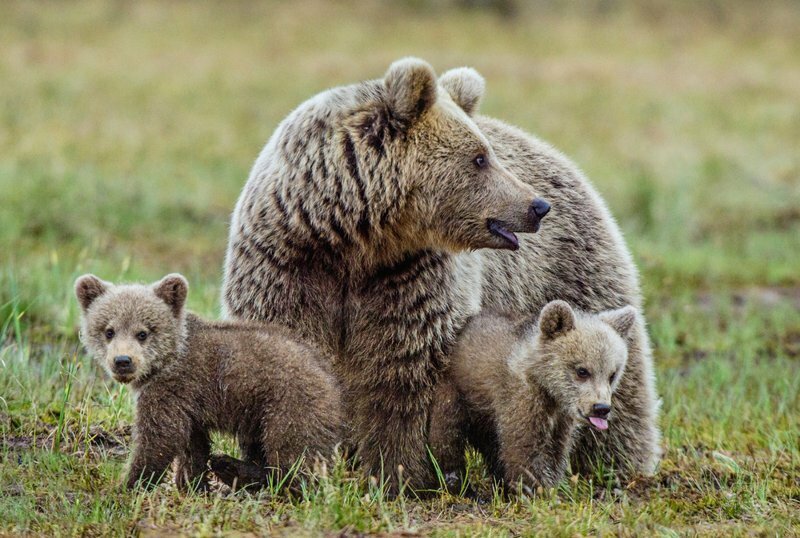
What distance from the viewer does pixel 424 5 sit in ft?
94.9

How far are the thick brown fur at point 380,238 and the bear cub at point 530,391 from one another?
125 millimetres

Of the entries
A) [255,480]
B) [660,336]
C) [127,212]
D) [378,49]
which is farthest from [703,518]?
[378,49]

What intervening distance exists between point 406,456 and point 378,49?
2000 centimetres

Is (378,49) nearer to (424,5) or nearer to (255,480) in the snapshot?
(424,5)

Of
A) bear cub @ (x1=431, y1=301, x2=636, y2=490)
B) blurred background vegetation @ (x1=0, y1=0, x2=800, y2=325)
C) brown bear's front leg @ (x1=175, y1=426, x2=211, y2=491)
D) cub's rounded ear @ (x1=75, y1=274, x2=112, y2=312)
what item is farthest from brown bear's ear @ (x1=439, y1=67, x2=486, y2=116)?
blurred background vegetation @ (x1=0, y1=0, x2=800, y2=325)

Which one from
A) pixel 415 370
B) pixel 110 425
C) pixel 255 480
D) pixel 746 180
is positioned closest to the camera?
pixel 255 480

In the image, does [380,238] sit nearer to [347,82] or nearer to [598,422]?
[598,422]

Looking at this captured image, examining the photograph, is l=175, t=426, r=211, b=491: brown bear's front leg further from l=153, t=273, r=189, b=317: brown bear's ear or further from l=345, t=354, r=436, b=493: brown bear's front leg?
l=345, t=354, r=436, b=493: brown bear's front leg

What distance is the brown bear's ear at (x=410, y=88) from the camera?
17.6ft

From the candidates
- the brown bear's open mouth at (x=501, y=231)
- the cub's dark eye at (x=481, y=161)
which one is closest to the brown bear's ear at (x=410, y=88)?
the cub's dark eye at (x=481, y=161)

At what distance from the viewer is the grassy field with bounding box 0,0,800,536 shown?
5.12 meters

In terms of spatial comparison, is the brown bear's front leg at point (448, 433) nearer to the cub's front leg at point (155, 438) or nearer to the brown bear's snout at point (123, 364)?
the cub's front leg at point (155, 438)

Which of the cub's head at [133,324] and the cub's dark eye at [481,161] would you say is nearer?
the cub's head at [133,324]

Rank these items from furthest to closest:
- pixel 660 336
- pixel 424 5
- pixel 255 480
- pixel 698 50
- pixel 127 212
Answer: pixel 424 5 < pixel 698 50 < pixel 127 212 < pixel 660 336 < pixel 255 480
